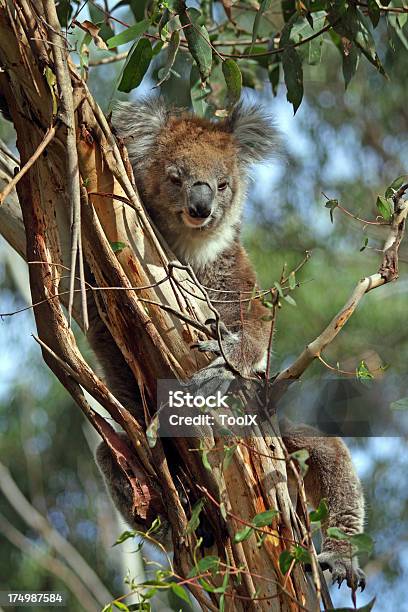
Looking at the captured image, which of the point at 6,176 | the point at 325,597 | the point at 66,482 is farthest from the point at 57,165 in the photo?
the point at 66,482

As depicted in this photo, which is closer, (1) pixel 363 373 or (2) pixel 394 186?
(1) pixel 363 373

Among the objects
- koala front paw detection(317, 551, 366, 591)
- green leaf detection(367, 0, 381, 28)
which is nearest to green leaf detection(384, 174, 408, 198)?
green leaf detection(367, 0, 381, 28)

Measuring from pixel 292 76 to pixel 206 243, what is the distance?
91cm

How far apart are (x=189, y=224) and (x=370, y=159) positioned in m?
7.47

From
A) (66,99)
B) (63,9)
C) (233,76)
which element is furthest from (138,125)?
(66,99)

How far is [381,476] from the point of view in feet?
30.6

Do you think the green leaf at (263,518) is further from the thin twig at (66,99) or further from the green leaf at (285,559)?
the thin twig at (66,99)

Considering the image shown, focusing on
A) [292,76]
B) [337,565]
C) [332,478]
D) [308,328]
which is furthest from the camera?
[308,328]

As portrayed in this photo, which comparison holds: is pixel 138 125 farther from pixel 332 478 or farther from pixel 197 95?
pixel 332 478

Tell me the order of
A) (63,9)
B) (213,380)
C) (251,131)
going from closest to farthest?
(213,380)
(63,9)
(251,131)

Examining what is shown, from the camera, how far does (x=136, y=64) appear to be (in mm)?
2836

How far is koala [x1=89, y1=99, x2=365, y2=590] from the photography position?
341 cm

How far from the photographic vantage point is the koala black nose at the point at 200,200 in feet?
11.5

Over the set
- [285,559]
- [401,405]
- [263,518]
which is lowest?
[285,559]
